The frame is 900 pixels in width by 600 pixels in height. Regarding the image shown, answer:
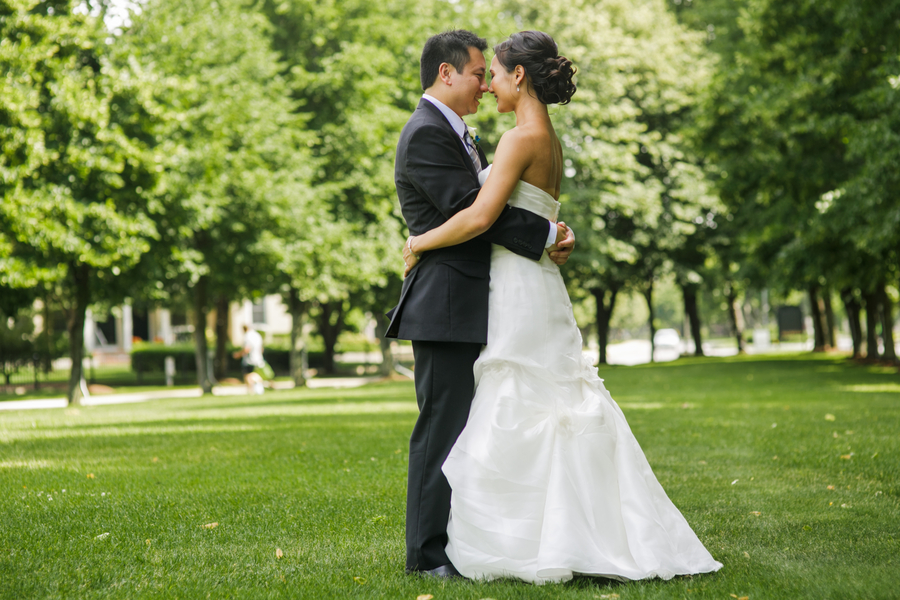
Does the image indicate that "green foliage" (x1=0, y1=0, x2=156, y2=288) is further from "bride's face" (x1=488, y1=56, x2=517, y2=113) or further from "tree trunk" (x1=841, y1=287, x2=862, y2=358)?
"tree trunk" (x1=841, y1=287, x2=862, y2=358)

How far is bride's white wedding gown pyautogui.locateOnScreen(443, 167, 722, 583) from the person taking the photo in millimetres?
3402

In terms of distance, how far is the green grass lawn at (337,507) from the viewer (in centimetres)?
350

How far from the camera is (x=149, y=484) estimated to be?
630cm

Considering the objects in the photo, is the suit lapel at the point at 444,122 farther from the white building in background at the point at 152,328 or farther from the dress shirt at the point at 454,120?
the white building in background at the point at 152,328

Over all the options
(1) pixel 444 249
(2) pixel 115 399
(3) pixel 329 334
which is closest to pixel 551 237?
(1) pixel 444 249

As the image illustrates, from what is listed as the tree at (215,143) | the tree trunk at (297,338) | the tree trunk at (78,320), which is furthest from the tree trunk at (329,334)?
the tree trunk at (78,320)

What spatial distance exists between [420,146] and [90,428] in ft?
31.7

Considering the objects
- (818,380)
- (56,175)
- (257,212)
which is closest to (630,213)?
(818,380)

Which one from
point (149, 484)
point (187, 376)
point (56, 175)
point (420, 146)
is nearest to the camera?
point (420, 146)

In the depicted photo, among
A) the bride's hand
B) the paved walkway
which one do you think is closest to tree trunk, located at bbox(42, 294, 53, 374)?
the paved walkway

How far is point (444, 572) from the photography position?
11.8 ft

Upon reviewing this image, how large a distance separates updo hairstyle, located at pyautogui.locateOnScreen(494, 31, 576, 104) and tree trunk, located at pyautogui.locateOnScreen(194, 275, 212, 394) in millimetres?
19811

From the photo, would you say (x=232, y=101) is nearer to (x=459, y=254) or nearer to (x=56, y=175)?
(x=56, y=175)

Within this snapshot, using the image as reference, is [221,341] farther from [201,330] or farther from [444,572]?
[444,572]
